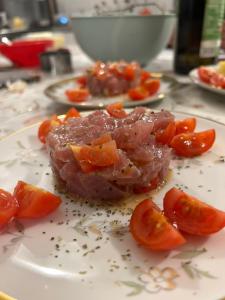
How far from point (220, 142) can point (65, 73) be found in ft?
5.36

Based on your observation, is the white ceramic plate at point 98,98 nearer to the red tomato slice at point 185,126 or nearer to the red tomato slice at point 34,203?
the red tomato slice at point 185,126

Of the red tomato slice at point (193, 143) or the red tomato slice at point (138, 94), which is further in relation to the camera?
the red tomato slice at point (138, 94)

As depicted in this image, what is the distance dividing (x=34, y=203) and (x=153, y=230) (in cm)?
29

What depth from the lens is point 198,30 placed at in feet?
6.16

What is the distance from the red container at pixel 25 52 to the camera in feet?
8.02

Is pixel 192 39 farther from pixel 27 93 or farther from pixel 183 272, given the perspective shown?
pixel 183 272

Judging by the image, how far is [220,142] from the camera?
3.56ft

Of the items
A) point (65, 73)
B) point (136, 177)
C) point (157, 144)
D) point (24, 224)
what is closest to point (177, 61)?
point (65, 73)

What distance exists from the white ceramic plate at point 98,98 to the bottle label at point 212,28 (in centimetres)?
34

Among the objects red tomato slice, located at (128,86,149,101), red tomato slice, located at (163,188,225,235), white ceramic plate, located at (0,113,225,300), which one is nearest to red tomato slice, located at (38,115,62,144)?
white ceramic plate, located at (0,113,225,300)

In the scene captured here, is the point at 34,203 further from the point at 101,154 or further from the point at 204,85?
the point at 204,85

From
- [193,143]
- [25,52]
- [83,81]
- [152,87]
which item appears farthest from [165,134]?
[25,52]

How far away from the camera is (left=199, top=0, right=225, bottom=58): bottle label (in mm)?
1783

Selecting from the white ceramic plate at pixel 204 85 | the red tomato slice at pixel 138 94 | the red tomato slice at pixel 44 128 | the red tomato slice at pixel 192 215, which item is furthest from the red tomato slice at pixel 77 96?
the red tomato slice at pixel 192 215
